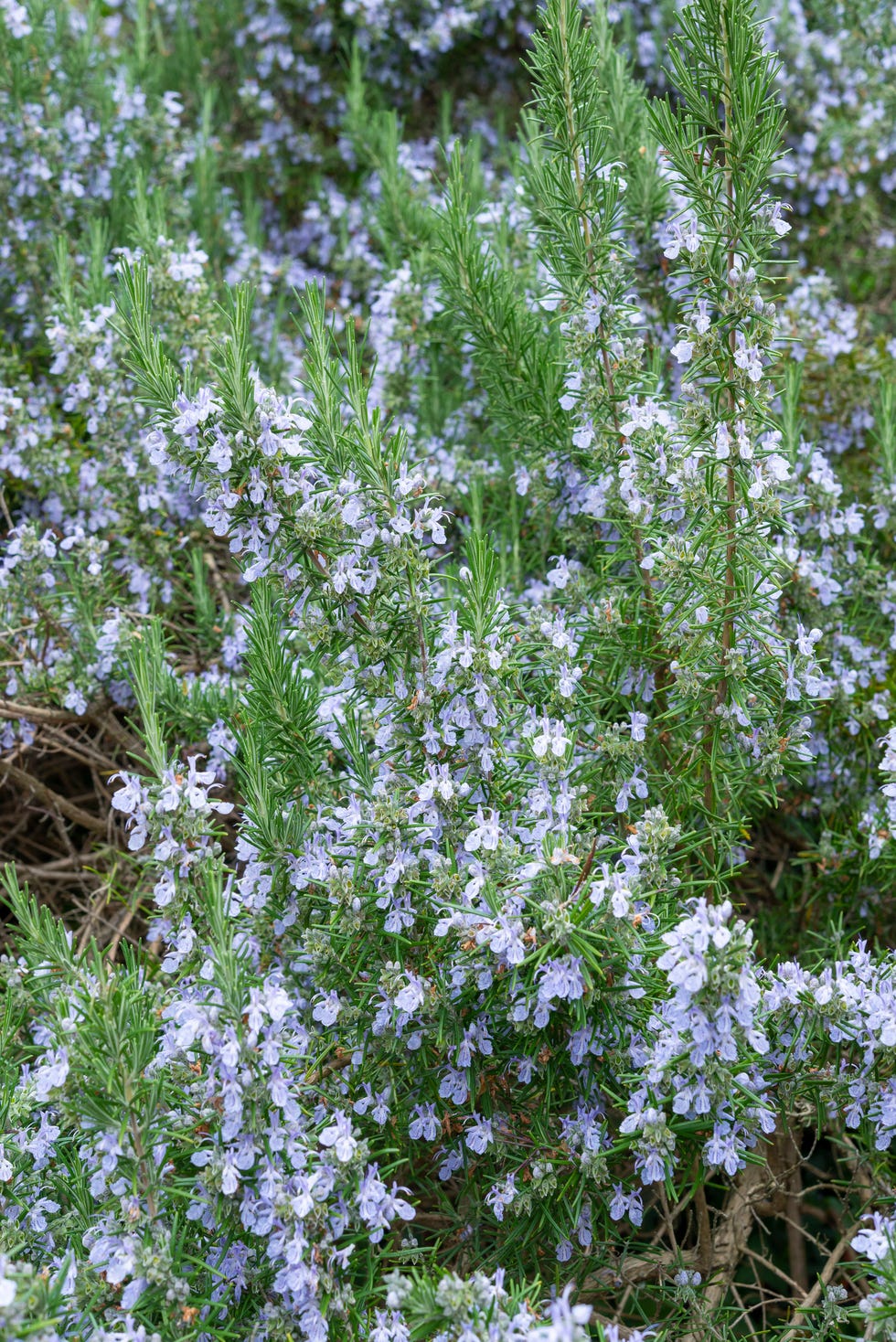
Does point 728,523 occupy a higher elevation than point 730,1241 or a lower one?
higher

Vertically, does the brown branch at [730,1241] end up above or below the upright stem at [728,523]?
below

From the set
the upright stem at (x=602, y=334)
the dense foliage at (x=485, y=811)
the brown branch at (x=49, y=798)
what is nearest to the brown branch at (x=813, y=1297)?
the dense foliage at (x=485, y=811)

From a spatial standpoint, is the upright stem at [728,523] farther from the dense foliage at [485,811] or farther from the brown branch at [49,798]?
the brown branch at [49,798]

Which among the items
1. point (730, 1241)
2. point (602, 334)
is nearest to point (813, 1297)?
point (730, 1241)

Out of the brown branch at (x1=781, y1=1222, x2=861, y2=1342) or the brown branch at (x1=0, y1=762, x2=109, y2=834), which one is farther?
the brown branch at (x1=0, y1=762, x2=109, y2=834)

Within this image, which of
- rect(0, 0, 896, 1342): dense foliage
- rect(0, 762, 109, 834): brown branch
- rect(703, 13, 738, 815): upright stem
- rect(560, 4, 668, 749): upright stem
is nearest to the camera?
rect(0, 0, 896, 1342): dense foliage

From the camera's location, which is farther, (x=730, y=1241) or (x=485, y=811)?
(x=730, y=1241)

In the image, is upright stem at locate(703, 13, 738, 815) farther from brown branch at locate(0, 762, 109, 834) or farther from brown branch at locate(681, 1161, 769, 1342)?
brown branch at locate(0, 762, 109, 834)

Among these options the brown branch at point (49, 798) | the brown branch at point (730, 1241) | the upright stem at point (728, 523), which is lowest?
the brown branch at point (730, 1241)

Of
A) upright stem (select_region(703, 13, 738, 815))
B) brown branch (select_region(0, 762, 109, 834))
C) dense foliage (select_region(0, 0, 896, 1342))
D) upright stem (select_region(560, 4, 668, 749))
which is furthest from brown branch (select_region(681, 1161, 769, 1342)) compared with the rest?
brown branch (select_region(0, 762, 109, 834))

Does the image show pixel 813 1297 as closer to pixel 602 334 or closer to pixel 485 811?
pixel 485 811
